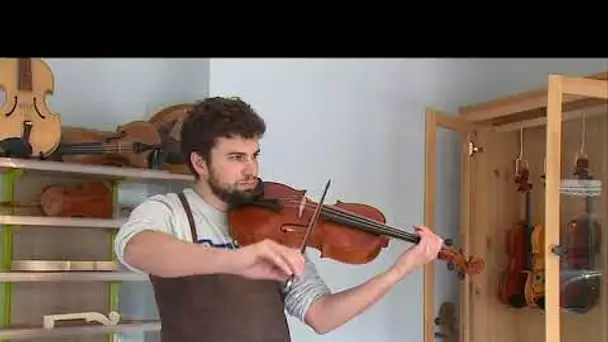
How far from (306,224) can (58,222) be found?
78 cm

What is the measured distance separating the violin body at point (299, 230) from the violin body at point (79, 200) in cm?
74

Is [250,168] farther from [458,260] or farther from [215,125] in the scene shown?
[458,260]

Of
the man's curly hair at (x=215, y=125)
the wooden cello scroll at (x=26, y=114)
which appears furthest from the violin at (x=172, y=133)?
the man's curly hair at (x=215, y=125)

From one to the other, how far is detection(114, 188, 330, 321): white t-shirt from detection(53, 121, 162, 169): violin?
64 cm

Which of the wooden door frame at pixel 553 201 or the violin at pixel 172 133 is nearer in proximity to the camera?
the wooden door frame at pixel 553 201

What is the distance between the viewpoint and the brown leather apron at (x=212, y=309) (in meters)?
1.46

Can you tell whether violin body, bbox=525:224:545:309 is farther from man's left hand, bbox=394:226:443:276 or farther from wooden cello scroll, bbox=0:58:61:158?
wooden cello scroll, bbox=0:58:61:158

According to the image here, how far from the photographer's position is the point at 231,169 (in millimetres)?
1522

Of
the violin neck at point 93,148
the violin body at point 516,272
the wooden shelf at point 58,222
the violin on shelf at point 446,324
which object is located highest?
the violin neck at point 93,148

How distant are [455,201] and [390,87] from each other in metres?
0.43

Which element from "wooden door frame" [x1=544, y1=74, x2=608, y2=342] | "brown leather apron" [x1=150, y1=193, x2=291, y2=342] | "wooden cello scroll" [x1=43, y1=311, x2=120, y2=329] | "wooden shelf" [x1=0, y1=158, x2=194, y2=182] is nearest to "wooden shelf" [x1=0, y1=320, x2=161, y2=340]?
"wooden cello scroll" [x1=43, y1=311, x2=120, y2=329]

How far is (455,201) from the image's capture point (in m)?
2.69

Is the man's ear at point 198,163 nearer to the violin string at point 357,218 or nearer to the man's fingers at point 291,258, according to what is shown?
the violin string at point 357,218

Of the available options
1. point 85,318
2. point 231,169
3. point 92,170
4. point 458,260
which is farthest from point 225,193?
point 85,318
